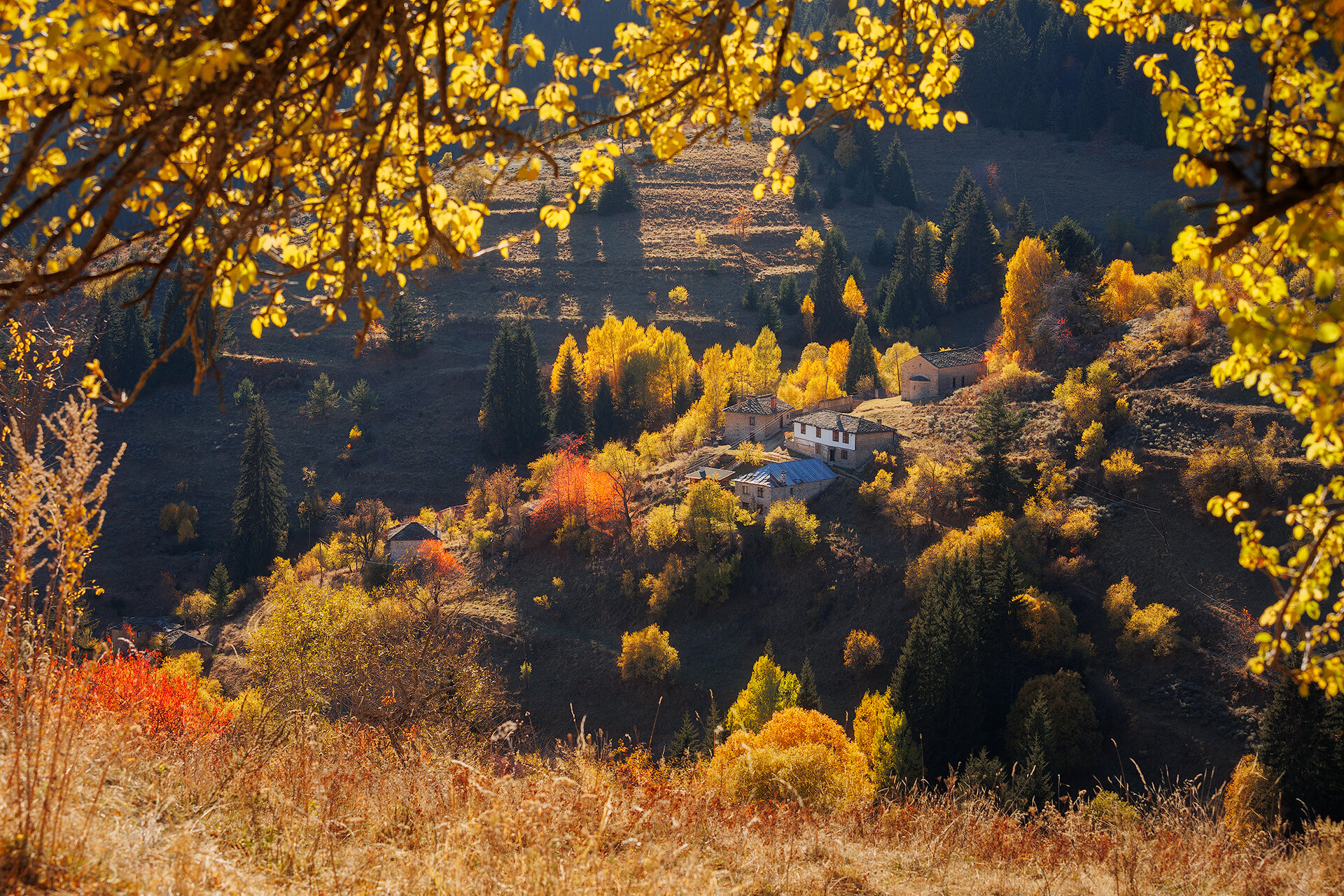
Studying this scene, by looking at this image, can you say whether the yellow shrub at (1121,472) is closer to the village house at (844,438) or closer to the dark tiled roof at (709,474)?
the village house at (844,438)

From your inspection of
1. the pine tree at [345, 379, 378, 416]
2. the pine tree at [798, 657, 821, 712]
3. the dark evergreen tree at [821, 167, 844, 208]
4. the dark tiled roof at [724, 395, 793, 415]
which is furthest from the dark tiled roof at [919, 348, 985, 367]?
the dark evergreen tree at [821, 167, 844, 208]

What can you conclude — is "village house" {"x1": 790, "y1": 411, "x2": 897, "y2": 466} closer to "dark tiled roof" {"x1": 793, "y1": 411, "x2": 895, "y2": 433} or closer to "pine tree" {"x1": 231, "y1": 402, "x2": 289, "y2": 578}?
"dark tiled roof" {"x1": 793, "y1": 411, "x2": 895, "y2": 433}

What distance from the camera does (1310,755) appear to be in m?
19.8

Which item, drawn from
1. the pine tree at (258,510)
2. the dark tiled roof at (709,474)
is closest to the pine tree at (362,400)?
the pine tree at (258,510)

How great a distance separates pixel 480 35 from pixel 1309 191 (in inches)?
118

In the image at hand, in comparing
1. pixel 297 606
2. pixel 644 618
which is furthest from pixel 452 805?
pixel 644 618

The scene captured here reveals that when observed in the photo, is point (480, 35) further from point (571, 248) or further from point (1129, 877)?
point (571, 248)

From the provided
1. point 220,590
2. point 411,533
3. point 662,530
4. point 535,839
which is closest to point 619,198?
point 411,533

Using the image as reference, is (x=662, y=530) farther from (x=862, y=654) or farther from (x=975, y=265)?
(x=975, y=265)

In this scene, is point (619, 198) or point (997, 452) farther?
point (619, 198)

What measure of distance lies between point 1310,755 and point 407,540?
39.8 meters

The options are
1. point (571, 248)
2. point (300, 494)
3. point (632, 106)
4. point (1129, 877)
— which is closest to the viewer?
point (632, 106)

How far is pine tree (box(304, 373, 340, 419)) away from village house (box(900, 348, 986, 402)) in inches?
1696

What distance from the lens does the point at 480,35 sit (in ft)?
11.0
